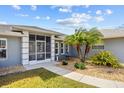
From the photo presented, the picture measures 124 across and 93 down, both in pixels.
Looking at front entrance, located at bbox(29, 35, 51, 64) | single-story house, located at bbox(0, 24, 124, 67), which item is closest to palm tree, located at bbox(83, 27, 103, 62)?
single-story house, located at bbox(0, 24, 124, 67)

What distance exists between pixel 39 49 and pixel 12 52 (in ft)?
10.9

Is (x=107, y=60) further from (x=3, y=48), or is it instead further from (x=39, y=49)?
(x=3, y=48)

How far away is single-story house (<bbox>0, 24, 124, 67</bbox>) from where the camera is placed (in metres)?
12.9

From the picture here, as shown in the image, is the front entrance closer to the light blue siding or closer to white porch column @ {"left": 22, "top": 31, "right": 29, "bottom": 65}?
white porch column @ {"left": 22, "top": 31, "right": 29, "bottom": 65}

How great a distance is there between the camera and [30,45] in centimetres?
1503

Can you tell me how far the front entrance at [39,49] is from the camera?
597 inches

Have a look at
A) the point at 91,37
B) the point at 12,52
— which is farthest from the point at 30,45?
the point at 91,37

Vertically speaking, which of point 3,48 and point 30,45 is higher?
point 30,45

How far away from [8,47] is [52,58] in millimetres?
5962

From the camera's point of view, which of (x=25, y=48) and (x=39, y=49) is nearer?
(x=25, y=48)

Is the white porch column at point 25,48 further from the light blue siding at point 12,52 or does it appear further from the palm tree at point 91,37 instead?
the palm tree at point 91,37

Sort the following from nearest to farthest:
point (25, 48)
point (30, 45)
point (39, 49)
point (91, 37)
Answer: point (25, 48)
point (30, 45)
point (91, 37)
point (39, 49)

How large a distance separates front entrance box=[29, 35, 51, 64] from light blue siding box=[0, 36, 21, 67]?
1.35 metres
